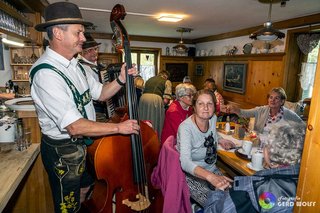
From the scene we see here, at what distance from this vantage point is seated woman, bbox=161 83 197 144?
7.75 feet

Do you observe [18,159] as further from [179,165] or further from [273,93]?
[273,93]

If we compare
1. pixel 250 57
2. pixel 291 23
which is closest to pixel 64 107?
pixel 291 23

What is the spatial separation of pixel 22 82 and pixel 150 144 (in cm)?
368

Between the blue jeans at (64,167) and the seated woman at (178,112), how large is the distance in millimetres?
1180

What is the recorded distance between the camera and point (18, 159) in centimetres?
140

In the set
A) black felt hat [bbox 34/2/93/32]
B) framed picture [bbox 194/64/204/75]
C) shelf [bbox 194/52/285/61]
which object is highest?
shelf [bbox 194/52/285/61]

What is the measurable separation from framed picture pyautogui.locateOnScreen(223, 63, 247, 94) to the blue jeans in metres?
4.47

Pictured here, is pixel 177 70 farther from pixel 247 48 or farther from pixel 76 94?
pixel 76 94

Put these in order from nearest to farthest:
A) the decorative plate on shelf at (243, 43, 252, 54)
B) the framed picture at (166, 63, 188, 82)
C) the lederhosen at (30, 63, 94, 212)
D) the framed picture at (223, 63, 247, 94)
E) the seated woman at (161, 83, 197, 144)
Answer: the lederhosen at (30, 63, 94, 212)
the seated woman at (161, 83, 197, 144)
the decorative plate on shelf at (243, 43, 252, 54)
the framed picture at (223, 63, 247, 94)
the framed picture at (166, 63, 188, 82)

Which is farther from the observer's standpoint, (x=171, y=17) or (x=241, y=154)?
(x=171, y=17)

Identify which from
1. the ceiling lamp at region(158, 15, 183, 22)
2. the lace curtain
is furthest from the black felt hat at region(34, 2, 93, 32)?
the lace curtain

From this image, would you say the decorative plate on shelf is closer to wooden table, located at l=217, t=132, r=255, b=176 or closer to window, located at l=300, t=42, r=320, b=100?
window, located at l=300, t=42, r=320, b=100

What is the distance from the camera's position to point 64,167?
1271 millimetres

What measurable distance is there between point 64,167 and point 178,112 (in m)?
1.44
